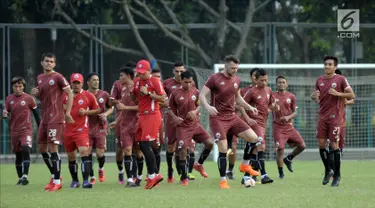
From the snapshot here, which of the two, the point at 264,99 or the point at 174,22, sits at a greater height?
the point at 174,22

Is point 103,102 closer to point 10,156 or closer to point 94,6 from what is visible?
point 10,156

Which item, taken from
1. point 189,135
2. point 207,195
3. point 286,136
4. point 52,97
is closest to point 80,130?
point 52,97

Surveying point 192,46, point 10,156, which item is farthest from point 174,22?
point 10,156

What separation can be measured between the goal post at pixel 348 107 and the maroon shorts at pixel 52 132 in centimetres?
1148

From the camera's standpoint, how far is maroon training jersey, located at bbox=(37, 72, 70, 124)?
17375 mm

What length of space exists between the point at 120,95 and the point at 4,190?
3049 mm

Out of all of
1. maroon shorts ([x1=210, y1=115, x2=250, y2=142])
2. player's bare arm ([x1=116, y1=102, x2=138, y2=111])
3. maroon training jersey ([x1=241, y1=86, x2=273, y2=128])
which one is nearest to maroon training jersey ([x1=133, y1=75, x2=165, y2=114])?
maroon shorts ([x1=210, y1=115, x2=250, y2=142])

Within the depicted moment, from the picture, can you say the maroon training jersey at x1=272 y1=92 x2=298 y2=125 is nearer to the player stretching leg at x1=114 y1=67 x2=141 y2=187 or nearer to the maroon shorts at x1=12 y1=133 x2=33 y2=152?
the player stretching leg at x1=114 y1=67 x2=141 y2=187

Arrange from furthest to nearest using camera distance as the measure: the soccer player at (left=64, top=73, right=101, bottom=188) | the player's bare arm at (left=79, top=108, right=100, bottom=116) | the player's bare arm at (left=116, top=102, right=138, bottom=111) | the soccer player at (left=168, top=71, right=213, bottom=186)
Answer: the soccer player at (left=168, top=71, right=213, bottom=186), the player's bare arm at (left=116, top=102, right=138, bottom=111), the player's bare arm at (left=79, top=108, right=100, bottom=116), the soccer player at (left=64, top=73, right=101, bottom=188)

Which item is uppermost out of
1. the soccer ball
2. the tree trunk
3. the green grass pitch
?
the tree trunk

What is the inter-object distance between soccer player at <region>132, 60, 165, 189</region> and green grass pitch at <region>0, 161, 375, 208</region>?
1.75ft

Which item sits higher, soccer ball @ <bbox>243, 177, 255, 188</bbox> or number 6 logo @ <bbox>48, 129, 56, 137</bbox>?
number 6 logo @ <bbox>48, 129, 56, 137</bbox>

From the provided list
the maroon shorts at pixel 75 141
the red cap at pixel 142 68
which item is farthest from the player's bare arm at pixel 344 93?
the maroon shorts at pixel 75 141

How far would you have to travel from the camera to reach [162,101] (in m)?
17.0
